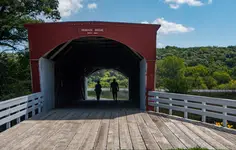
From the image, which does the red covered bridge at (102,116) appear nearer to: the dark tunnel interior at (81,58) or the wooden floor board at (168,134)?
the wooden floor board at (168,134)

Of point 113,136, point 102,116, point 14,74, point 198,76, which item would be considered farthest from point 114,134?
point 198,76

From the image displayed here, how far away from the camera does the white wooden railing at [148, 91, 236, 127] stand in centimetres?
571

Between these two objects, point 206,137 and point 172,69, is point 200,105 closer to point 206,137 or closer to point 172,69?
point 206,137

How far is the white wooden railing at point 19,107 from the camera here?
19.9ft

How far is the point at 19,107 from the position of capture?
693 cm

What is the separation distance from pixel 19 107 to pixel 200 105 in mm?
5044

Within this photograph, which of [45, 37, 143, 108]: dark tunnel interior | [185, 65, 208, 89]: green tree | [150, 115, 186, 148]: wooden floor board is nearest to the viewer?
[150, 115, 186, 148]: wooden floor board

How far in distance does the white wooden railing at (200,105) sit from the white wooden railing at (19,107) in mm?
3990

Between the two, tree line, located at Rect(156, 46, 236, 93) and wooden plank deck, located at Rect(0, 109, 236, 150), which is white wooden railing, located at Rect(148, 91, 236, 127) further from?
tree line, located at Rect(156, 46, 236, 93)

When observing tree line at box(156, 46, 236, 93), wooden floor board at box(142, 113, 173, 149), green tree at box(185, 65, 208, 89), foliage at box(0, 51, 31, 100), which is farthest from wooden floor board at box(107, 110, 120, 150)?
green tree at box(185, 65, 208, 89)

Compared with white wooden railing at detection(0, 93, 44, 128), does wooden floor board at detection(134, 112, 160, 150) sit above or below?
below

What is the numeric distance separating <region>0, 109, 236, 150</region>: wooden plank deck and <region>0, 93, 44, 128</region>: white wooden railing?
293mm

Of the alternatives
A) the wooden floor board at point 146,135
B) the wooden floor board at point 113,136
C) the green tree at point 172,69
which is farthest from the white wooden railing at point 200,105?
the green tree at point 172,69

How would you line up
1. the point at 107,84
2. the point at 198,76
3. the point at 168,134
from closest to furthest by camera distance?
1. the point at 168,134
2. the point at 198,76
3. the point at 107,84
